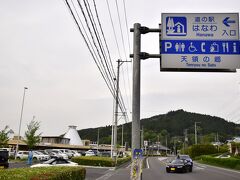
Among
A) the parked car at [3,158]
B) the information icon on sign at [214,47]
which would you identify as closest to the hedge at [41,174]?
the information icon on sign at [214,47]

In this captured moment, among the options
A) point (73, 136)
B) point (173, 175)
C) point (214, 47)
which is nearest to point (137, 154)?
point (214, 47)

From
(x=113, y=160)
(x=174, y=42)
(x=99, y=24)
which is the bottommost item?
(x=113, y=160)

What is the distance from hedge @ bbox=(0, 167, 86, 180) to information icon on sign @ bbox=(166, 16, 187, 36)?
576 cm

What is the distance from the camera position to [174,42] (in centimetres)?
963

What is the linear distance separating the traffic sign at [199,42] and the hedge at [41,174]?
16.1 feet

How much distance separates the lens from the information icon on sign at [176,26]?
31.8 feet

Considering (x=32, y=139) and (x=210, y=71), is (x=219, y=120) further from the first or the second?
(x=210, y=71)

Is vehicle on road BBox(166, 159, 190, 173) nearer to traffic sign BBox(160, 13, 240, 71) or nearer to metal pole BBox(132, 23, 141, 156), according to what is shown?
traffic sign BBox(160, 13, 240, 71)

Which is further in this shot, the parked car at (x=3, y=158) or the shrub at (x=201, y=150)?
the shrub at (x=201, y=150)

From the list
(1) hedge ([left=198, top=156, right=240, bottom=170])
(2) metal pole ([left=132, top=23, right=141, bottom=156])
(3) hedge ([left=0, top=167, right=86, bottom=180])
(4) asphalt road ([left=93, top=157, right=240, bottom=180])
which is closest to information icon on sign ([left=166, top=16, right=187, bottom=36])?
(2) metal pole ([left=132, top=23, right=141, bottom=156])

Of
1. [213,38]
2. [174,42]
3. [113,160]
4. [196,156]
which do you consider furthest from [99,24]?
[196,156]

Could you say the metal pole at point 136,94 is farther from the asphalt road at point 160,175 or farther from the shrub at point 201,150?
the shrub at point 201,150

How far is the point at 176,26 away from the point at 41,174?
6234 mm

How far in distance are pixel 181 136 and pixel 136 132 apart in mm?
187538
